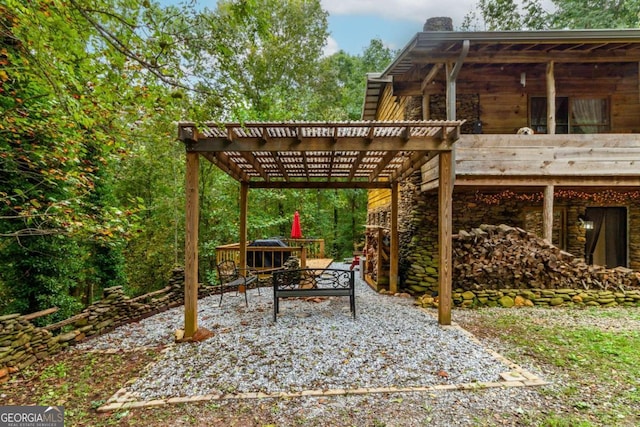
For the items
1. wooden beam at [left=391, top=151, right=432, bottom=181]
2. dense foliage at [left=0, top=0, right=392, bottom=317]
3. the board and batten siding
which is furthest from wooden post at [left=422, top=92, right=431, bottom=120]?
dense foliage at [left=0, top=0, right=392, bottom=317]

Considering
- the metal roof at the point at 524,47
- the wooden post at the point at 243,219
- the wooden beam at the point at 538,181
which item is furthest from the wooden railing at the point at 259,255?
the metal roof at the point at 524,47

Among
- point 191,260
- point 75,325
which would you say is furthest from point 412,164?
point 75,325

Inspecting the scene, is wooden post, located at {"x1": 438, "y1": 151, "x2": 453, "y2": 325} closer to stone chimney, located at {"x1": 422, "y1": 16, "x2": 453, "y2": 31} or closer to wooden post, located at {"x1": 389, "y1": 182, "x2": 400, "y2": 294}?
wooden post, located at {"x1": 389, "y1": 182, "x2": 400, "y2": 294}

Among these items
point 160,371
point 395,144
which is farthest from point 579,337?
point 160,371

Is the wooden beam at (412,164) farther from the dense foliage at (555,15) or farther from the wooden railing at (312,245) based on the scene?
the dense foliage at (555,15)

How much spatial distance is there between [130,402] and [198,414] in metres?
0.73

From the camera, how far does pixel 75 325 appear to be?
4375mm

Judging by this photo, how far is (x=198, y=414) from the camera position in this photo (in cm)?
247

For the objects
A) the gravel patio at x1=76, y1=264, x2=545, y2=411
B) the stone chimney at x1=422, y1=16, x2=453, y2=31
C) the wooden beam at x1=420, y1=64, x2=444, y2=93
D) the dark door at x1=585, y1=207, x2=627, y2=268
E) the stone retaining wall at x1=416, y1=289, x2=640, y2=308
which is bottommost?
the gravel patio at x1=76, y1=264, x2=545, y2=411

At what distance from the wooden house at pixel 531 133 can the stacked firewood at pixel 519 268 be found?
0.53 metres

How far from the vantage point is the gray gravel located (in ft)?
9.62

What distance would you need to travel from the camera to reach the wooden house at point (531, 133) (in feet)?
19.9

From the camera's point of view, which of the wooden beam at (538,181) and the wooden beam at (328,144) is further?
the wooden beam at (538,181)

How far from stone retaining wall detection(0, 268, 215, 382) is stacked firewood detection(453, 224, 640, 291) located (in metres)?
6.04
